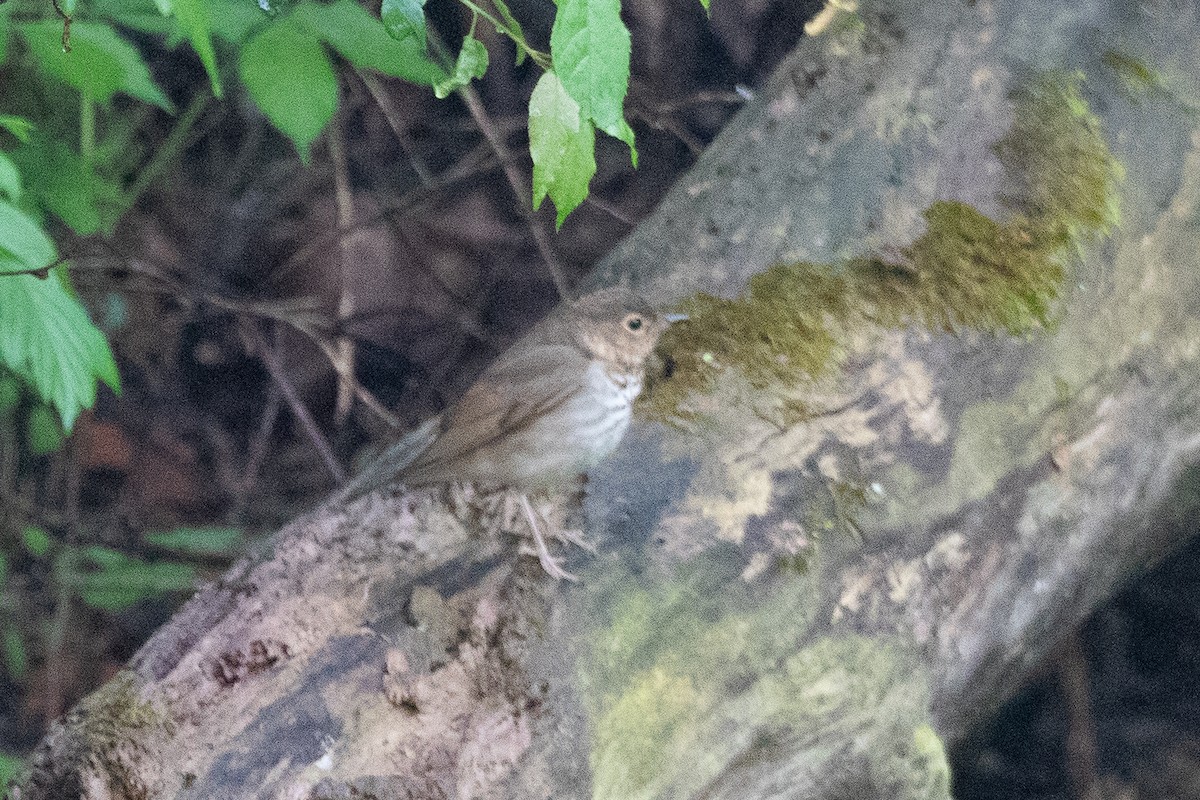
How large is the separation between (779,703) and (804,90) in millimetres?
1458

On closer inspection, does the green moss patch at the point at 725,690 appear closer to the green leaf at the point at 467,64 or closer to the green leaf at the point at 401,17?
the green leaf at the point at 467,64

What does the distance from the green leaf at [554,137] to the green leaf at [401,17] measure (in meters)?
0.19

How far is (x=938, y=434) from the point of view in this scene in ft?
6.86

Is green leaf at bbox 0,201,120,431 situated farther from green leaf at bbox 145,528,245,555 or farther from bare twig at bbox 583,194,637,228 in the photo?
bare twig at bbox 583,194,637,228

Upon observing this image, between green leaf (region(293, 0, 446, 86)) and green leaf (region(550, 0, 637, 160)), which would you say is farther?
green leaf (region(293, 0, 446, 86))

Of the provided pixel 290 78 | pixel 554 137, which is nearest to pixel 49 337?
pixel 290 78

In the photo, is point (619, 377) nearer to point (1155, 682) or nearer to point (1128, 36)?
point (1128, 36)

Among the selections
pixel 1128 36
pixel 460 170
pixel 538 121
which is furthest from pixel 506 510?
pixel 460 170

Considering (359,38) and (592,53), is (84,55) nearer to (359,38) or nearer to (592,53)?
(359,38)

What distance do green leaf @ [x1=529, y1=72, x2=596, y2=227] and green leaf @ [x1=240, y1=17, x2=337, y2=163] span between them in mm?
1259

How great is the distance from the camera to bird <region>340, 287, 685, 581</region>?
7.02ft

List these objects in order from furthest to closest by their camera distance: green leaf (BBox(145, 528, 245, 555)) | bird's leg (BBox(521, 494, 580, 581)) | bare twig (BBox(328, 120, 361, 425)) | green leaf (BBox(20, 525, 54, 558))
Answer: 1. bare twig (BBox(328, 120, 361, 425))
2. green leaf (BBox(20, 525, 54, 558))
3. green leaf (BBox(145, 528, 245, 555))
4. bird's leg (BBox(521, 494, 580, 581))

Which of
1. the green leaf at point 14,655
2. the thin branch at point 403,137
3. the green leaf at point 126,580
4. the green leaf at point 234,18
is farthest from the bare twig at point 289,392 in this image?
the green leaf at point 234,18

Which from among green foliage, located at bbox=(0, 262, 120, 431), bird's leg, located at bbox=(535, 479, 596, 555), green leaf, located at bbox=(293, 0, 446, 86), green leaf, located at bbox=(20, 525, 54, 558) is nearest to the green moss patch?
bird's leg, located at bbox=(535, 479, 596, 555)
